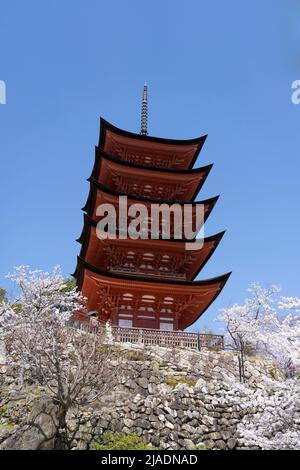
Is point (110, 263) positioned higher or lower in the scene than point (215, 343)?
higher

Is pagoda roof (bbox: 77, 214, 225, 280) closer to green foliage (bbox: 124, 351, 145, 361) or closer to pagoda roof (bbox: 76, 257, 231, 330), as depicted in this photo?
pagoda roof (bbox: 76, 257, 231, 330)

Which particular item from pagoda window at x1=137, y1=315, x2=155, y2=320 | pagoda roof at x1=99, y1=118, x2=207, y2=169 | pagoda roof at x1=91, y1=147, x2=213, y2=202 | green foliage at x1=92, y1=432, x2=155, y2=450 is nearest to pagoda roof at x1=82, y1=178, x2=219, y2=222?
pagoda roof at x1=91, y1=147, x2=213, y2=202

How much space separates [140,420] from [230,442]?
3.17 meters

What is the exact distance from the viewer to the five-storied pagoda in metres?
22.3

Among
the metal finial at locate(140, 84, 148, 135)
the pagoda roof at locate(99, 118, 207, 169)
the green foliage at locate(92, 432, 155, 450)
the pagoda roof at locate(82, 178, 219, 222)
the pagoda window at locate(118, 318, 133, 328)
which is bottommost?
the green foliage at locate(92, 432, 155, 450)

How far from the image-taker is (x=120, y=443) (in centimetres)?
1380

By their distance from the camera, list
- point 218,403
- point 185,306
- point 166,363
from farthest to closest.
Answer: point 185,306 < point 166,363 < point 218,403

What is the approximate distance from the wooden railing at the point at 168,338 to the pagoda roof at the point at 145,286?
7.67ft

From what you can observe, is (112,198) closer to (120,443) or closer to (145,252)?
(145,252)

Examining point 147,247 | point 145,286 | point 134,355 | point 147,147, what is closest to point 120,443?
point 134,355

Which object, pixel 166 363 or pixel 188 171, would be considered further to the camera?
pixel 188 171
